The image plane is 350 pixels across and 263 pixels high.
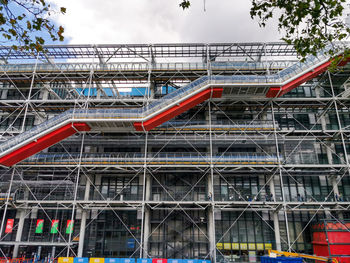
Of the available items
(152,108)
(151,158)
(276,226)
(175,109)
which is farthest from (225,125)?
(276,226)

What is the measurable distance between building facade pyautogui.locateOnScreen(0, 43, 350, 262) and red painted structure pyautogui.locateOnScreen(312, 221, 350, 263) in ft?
4.77

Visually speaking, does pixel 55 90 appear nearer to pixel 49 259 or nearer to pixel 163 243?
pixel 49 259

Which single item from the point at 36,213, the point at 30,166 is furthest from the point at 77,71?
the point at 36,213

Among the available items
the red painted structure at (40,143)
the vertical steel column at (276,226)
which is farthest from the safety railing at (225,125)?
the red painted structure at (40,143)

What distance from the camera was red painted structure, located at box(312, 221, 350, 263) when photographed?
52.4 feet

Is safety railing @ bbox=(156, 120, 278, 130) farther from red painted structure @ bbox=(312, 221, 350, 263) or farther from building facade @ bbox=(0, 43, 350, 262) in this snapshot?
red painted structure @ bbox=(312, 221, 350, 263)

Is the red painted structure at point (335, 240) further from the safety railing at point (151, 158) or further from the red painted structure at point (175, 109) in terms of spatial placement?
the red painted structure at point (175, 109)

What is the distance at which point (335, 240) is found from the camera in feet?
53.5

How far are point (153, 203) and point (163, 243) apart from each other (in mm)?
3605

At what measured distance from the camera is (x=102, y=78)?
22250 mm

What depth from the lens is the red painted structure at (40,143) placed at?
18.1 meters

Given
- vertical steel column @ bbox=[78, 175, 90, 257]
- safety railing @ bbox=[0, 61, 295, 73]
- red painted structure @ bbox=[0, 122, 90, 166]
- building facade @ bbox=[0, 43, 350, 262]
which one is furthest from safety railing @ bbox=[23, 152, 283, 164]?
safety railing @ bbox=[0, 61, 295, 73]

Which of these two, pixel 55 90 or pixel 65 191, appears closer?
pixel 65 191

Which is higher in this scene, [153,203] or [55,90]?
[55,90]
